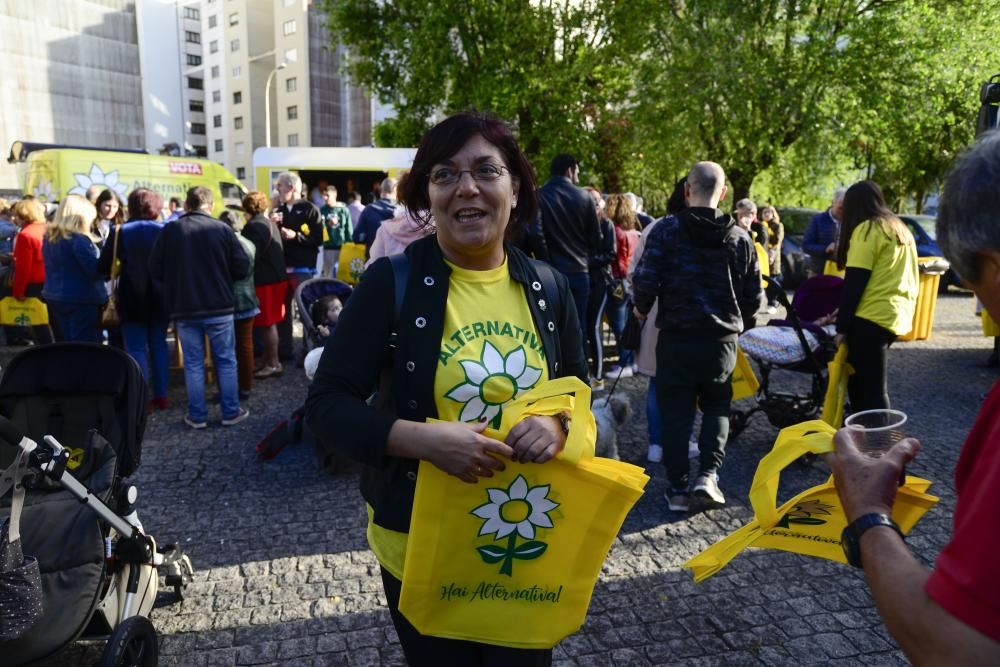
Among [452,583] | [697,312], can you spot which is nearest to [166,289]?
[697,312]

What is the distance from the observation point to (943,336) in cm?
1062

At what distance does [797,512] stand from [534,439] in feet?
2.43

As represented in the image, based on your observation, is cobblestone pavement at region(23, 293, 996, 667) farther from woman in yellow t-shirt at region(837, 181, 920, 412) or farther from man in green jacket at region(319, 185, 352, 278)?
man in green jacket at region(319, 185, 352, 278)

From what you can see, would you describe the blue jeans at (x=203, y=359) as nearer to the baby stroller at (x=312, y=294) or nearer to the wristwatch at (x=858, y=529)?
the baby stroller at (x=312, y=294)

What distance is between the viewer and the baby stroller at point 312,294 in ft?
19.9

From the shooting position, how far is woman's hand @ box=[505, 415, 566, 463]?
1556mm

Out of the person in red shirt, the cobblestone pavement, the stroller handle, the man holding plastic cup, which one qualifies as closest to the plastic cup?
the man holding plastic cup

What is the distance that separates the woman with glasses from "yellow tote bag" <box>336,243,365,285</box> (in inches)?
253

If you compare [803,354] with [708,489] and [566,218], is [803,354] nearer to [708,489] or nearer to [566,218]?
[708,489]

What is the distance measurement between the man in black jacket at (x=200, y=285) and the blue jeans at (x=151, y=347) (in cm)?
67

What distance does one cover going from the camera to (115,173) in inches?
669

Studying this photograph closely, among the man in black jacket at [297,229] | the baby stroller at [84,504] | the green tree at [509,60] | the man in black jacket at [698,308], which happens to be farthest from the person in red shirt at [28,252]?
the green tree at [509,60]

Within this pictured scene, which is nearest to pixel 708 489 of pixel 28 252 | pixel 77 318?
pixel 77 318

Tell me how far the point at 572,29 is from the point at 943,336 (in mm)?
15694
